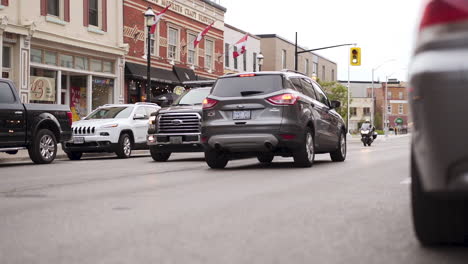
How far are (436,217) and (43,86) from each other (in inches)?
913

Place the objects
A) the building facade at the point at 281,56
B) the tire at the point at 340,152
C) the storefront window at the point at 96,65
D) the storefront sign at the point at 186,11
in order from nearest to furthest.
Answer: the tire at the point at 340,152
the storefront window at the point at 96,65
the storefront sign at the point at 186,11
the building facade at the point at 281,56

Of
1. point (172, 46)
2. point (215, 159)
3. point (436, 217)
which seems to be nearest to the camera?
point (436, 217)

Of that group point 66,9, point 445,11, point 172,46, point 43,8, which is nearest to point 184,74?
point 172,46

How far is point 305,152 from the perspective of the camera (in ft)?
38.8

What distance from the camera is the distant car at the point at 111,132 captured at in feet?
58.2

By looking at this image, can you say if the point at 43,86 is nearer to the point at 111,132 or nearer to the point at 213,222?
the point at 111,132

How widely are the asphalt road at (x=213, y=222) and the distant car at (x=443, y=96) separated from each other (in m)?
0.90

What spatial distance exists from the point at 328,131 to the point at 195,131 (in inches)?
126

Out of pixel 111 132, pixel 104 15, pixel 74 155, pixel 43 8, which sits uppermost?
pixel 104 15

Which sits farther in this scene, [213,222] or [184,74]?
[184,74]

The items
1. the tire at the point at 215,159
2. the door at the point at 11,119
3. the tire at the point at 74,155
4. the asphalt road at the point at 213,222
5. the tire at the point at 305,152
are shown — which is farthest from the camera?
the tire at the point at 74,155

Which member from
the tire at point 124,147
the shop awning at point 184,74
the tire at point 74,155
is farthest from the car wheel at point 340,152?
the shop awning at point 184,74

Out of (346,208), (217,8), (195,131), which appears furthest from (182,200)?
(217,8)

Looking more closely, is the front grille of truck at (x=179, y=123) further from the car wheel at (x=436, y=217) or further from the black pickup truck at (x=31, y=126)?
the car wheel at (x=436, y=217)
